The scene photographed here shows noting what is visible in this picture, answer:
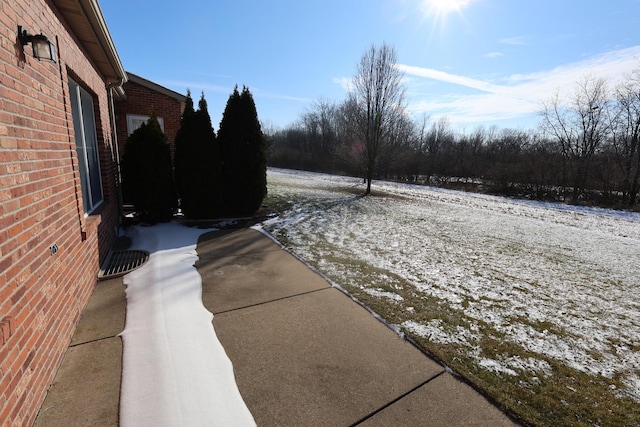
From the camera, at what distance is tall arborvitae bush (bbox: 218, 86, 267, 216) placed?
758cm

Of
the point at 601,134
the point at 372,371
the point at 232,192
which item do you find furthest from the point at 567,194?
the point at 372,371

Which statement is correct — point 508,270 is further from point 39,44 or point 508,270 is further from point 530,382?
point 39,44

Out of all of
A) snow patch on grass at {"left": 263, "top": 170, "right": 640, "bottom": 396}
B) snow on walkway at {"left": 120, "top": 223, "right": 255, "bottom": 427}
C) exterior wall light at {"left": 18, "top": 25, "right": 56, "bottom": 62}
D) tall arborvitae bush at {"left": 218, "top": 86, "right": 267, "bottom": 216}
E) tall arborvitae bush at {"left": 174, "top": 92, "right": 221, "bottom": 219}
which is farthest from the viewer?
tall arborvitae bush at {"left": 218, "top": 86, "right": 267, "bottom": 216}

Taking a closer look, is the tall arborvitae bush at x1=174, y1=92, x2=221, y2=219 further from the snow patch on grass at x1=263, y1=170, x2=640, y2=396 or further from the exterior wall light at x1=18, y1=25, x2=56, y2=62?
the exterior wall light at x1=18, y1=25, x2=56, y2=62

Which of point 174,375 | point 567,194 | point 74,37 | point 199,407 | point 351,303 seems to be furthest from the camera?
point 567,194

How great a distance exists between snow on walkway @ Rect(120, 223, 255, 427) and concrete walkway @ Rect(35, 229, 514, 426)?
0.26 ft

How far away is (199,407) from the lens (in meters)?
1.97

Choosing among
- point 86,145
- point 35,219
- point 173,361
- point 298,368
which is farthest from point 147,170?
point 298,368

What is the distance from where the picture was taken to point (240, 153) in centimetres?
763

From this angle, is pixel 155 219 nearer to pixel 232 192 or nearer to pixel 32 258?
pixel 232 192

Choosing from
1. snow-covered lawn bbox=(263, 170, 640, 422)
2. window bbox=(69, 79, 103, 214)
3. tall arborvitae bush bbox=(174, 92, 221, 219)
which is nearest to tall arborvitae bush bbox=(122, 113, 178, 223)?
tall arborvitae bush bbox=(174, 92, 221, 219)

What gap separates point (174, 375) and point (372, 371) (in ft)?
5.09

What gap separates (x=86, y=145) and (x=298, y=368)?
15.1 feet

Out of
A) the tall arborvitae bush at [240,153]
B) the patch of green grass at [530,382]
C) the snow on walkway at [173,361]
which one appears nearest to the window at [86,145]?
the snow on walkway at [173,361]
